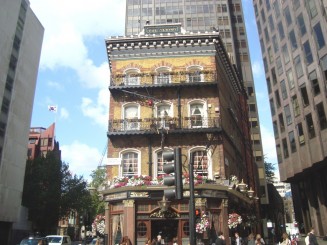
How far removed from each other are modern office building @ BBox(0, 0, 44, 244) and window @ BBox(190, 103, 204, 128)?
27001 millimetres

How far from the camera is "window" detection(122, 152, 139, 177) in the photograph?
23875 mm

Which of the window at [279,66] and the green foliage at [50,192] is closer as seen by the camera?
the window at [279,66]

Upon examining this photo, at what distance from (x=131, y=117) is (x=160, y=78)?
12.3 ft

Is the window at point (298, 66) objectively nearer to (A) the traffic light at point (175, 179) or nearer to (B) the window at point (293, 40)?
(B) the window at point (293, 40)

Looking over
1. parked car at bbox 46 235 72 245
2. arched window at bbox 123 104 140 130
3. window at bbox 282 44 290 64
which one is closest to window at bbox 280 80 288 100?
window at bbox 282 44 290 64

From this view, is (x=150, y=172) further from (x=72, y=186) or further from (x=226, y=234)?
(x=72, y=186)

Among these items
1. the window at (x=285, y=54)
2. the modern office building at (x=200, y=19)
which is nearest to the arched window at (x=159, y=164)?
the window at (x=285, y=54)

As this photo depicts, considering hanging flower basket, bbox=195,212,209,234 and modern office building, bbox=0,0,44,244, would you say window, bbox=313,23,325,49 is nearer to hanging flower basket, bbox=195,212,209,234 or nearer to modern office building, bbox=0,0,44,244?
hanging flower basket, bbox=195,212,209,234

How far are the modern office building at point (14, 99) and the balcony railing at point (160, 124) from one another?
23.2m

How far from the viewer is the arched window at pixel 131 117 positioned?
81.3ft

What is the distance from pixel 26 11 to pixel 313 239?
159ft

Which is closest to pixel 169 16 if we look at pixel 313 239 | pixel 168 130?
pixel 168 130

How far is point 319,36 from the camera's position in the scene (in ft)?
101

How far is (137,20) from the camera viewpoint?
7256 centimetres
